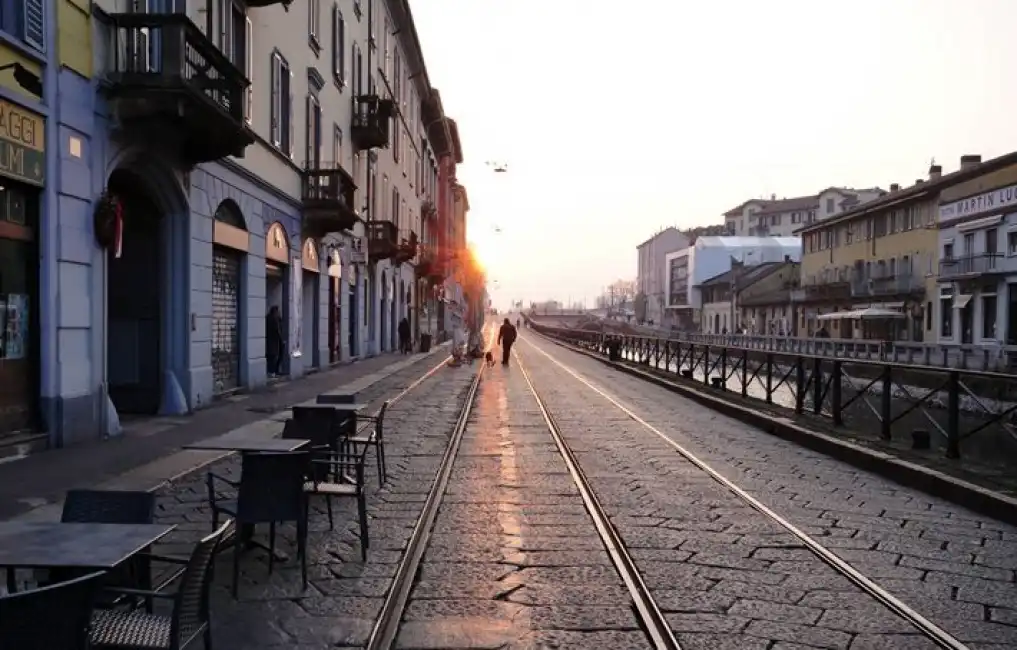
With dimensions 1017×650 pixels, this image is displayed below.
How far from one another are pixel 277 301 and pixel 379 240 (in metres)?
10.4

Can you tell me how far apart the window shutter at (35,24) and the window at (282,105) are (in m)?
8.70

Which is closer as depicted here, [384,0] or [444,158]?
[384,0]

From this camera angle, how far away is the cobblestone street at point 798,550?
4.50 metres

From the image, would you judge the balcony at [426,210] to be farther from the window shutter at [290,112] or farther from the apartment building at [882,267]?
the window shutter at [290,112]

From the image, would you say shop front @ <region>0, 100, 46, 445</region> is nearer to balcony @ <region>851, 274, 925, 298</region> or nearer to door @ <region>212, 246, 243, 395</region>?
door @ <region>212, 246, 243, 395</region>

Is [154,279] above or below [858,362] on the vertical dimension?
above

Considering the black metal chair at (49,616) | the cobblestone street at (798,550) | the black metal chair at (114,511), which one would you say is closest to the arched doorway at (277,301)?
the cobblestone street at (798,550)

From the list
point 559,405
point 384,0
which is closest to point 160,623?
point 559,405

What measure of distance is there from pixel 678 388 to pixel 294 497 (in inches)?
631

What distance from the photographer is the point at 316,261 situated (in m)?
22.5

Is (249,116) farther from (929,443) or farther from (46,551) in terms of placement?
(46,551)

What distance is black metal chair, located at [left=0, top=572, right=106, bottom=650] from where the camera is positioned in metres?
2.37

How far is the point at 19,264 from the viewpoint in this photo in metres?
9.05

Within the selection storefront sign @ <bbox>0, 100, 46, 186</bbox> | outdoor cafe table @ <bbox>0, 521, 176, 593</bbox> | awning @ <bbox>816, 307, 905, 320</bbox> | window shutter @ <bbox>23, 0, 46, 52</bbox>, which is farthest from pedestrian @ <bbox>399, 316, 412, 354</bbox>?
outdoor cafe table @ <bbox>0, 521, 176, 593</bbox>
